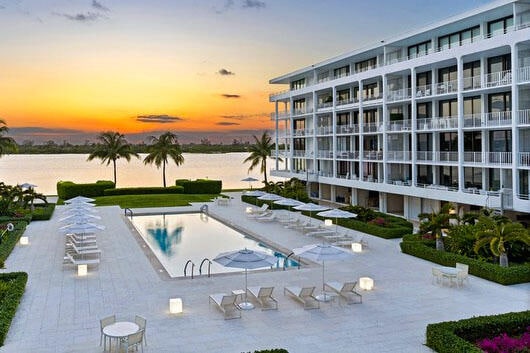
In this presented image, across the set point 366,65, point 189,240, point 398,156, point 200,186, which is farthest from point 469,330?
point 200,186

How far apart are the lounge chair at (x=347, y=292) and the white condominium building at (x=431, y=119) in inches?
524

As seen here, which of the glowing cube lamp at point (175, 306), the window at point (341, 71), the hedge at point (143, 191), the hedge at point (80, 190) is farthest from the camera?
the hedge at point (143, 191)

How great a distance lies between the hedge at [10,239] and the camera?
2283 centimetres

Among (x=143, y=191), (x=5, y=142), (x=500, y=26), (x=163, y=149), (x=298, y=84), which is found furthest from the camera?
(x=163, y=149)

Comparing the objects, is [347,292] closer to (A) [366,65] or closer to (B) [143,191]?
(A) [366,65]

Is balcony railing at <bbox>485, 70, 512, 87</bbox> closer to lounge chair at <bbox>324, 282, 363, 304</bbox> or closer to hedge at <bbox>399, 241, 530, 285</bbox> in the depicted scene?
hedge at <bbox>399, 241, 530, 285</bbox>

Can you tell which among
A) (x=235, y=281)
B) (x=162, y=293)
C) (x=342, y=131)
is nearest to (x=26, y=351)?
(x=162, y=293)

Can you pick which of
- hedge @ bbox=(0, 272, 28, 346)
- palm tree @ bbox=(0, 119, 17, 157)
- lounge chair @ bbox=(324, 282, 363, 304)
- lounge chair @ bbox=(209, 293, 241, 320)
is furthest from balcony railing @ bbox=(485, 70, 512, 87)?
palm tree @ bbox=(0, 119, 17, 157)

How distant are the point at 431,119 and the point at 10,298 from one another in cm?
2682

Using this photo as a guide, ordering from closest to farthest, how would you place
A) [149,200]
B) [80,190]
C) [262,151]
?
1. [149,200]
2. [80,190]
3. [262,151]

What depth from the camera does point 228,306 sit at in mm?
15453

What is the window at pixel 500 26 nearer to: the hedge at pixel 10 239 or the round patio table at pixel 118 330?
the round patio table at pixel 118 330

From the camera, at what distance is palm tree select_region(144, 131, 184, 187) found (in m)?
63.5

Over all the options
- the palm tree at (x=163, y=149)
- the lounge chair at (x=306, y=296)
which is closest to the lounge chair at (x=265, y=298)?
the lounge chair at (x=306, y=296)
